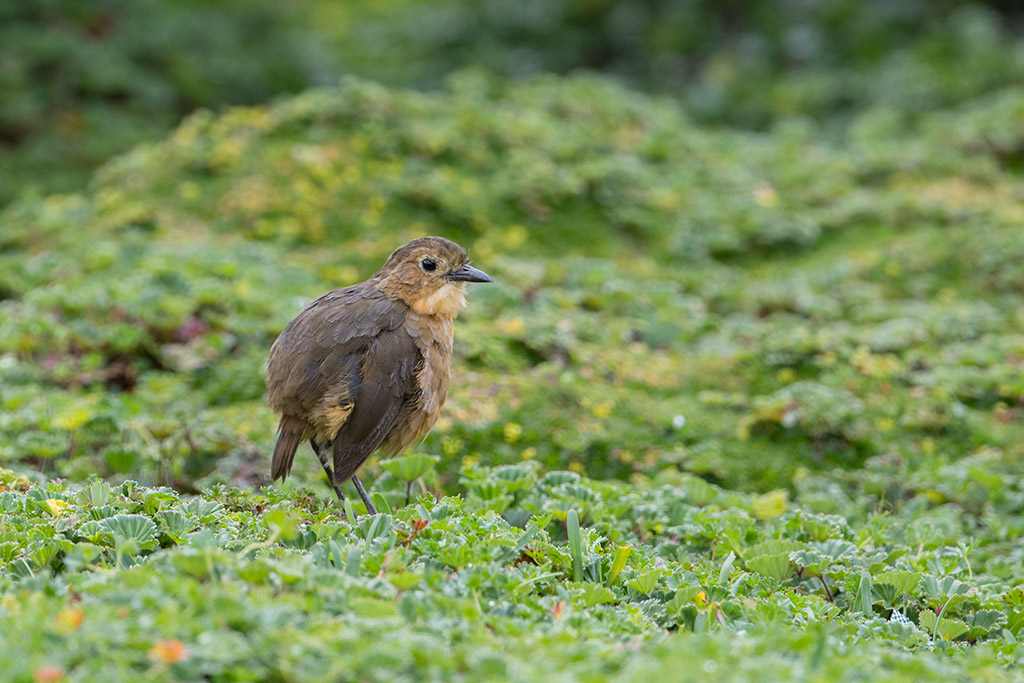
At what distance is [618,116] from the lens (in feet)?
37.3

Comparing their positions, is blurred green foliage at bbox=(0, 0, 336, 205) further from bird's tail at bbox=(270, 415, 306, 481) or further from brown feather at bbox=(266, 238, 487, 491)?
bird's tail at bbox=(270, 415, 306, 481)

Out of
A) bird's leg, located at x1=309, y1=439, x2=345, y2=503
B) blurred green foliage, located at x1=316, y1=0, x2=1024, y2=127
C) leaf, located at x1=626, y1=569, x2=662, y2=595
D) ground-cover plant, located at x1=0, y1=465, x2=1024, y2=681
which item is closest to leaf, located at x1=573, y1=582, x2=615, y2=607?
ground-cover plant, located at x1=0, y1=465, x2=1024, y2=681

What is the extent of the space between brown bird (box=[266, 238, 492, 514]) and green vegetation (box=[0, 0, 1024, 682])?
0.81 ft

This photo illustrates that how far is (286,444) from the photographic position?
15.8 ft

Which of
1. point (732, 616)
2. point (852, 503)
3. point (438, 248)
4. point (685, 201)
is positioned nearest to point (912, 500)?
point (852, 503)

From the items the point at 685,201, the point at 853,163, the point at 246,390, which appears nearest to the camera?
the point at 246,390

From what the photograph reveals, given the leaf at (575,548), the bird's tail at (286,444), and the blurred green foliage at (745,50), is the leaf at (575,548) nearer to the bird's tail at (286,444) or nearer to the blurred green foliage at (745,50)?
the bird's tail at (286,444)

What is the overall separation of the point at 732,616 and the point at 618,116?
326 inches

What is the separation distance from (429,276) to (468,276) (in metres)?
0.21

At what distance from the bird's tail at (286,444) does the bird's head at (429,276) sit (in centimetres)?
82

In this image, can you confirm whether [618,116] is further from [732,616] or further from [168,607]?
[168,607]

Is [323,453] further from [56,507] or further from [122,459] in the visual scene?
[56,507]

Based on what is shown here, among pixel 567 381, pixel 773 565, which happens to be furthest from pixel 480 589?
pixel 567 381

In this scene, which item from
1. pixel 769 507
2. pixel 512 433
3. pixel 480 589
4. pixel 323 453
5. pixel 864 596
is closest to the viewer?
pixel 480 589
